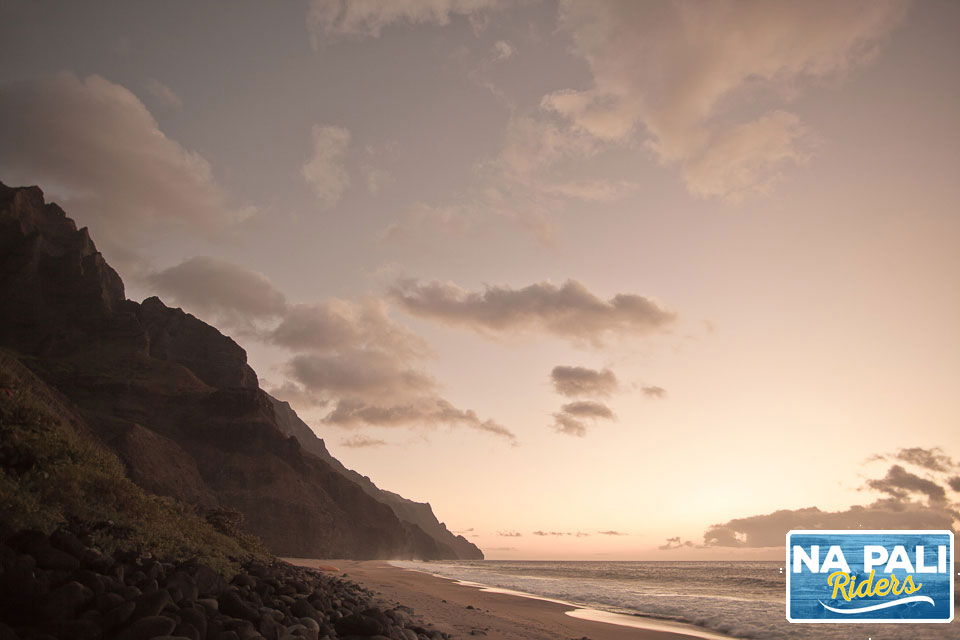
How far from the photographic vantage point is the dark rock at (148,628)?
24.8 feet

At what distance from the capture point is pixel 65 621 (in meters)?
7.50

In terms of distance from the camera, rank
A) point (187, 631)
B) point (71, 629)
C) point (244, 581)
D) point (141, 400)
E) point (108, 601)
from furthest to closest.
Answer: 1. point (141, 400)
2. point (244, 581)
3. point (108, 601)
4. point (187, 631)
5. point (71, 629)

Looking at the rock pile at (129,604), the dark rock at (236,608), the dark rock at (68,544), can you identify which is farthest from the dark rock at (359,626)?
the dark rock at (68,544)

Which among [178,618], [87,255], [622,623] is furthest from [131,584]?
[87,255]

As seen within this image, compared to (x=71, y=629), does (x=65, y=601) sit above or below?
above

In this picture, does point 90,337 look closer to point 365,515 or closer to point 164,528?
point 365,515

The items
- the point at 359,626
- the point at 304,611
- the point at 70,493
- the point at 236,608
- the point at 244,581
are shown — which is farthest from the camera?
the point at 244,581

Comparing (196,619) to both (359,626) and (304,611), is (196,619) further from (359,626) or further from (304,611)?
(359,626)

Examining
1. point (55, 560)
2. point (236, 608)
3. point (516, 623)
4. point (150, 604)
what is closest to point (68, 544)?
point (55, 560)

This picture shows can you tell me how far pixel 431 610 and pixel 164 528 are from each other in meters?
11.5

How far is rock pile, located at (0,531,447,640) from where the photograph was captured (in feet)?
24.9

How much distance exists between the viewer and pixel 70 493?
12383mm

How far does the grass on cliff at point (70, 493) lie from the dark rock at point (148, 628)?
156 inches

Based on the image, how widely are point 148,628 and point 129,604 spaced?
59 centimetres
